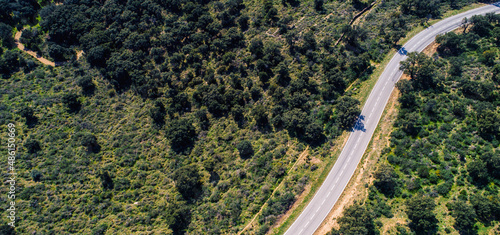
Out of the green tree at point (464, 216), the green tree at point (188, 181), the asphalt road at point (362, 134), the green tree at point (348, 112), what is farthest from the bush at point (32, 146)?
the green tree at point (464, 216)

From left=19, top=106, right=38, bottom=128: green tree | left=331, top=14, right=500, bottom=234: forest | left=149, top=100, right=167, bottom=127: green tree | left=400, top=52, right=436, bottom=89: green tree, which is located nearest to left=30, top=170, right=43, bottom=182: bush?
left=19, top=106, right=38, bottom=128: green tree

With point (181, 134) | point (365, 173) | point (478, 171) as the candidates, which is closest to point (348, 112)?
point (365, 173)

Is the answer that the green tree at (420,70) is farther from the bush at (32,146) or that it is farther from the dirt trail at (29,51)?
the dirt trail at (29,51)

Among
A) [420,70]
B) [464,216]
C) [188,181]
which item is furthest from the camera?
[420,70]

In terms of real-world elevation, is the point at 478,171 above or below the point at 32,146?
below

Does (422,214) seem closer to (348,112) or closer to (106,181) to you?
(348,112)
